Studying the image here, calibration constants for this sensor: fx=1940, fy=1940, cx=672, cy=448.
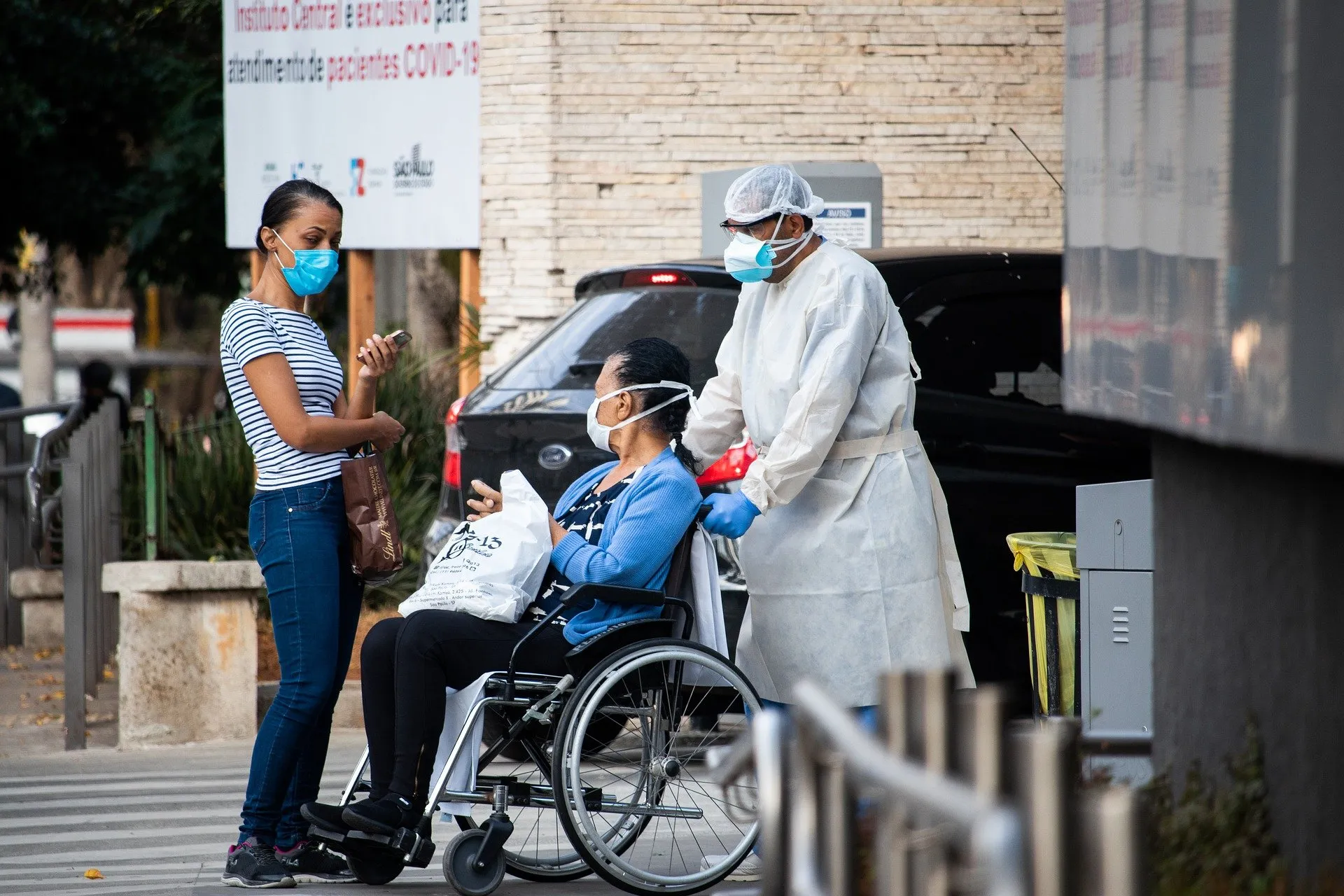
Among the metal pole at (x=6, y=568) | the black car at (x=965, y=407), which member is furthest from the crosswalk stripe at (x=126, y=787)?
the metal pole at (x=6, y=568)

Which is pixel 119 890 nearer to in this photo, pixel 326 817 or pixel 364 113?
pixel 326 817

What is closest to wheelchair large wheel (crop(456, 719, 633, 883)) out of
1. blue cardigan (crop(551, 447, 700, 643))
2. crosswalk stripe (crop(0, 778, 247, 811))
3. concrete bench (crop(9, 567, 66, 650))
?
blue cardigan (crop(551, 447, 700, 643))

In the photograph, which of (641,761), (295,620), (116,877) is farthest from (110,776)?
(641,761)

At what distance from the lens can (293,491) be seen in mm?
5230

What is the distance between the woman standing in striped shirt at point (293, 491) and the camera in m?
5.19

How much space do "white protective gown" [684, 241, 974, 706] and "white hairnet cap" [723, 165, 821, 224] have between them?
0.16 metres

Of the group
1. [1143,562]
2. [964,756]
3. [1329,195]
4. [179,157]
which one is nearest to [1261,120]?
[1329,195]

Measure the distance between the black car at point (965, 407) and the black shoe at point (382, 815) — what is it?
69.8 inches

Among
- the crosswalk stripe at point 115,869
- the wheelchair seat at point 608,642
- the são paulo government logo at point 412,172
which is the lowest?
Result: the crosswalk stripe at point 115,869

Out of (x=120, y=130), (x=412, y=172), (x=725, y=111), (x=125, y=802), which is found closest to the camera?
(x=125, y=802)

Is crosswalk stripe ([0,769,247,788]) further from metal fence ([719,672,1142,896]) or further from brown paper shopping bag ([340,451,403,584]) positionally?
metal fence ([719,672,1142,896])

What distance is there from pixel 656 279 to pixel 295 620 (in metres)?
2.21

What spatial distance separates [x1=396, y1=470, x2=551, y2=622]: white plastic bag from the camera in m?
5.09

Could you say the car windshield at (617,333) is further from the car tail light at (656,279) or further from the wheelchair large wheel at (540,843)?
the wheelchair large wheel at (540,843)
